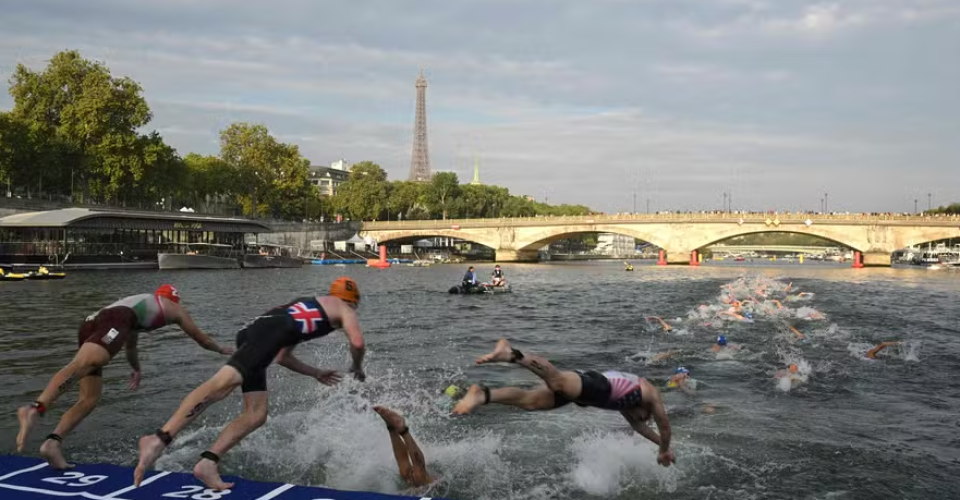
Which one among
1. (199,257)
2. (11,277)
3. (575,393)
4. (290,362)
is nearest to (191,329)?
(290,362)

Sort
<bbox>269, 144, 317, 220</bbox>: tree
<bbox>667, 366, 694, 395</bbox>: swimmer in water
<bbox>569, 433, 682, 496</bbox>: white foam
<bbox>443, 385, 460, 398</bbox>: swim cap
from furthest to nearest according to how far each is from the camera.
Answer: <bbox>269, 144, 317, 220</bbox>: tree → <bbox>667, 366, 694, 395</bbox>: swimmer in water → <bbox>443, 385, 460, 398</bbox>: swim cap → <bbox>569, 433, 682, 496</bbox>: white foam

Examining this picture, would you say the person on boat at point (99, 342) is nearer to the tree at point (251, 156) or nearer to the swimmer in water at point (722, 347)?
the swimmer in water at point (722, 347)

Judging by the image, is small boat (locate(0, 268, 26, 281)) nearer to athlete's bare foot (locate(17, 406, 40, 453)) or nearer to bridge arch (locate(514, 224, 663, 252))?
athlete's bare foot (locate(17, 406, 40, 453))

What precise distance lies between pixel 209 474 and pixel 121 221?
6653cm

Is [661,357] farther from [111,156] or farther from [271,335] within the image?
[111,156]

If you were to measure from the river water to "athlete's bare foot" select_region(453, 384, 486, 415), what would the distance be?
2257mm

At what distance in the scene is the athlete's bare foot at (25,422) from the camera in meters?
8.26

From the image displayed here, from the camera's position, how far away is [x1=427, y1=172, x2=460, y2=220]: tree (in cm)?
13250

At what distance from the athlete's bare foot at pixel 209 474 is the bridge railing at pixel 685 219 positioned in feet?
312

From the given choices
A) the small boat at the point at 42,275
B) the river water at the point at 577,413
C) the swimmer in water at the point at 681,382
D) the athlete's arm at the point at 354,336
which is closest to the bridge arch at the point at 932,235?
the river water at the point at 577,413

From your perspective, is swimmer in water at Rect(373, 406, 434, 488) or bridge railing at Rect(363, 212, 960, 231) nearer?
swimmer in water at Rect(373, 406, 434, 488)

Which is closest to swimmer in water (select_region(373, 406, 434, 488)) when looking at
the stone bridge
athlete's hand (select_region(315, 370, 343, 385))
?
athlete's hand (select_region(315, 370, 343, 385))

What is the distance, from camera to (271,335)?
7.73m

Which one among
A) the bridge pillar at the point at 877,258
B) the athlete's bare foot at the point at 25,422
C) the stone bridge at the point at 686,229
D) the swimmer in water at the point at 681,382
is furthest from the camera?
the bridge pillar at the point at 877,258
